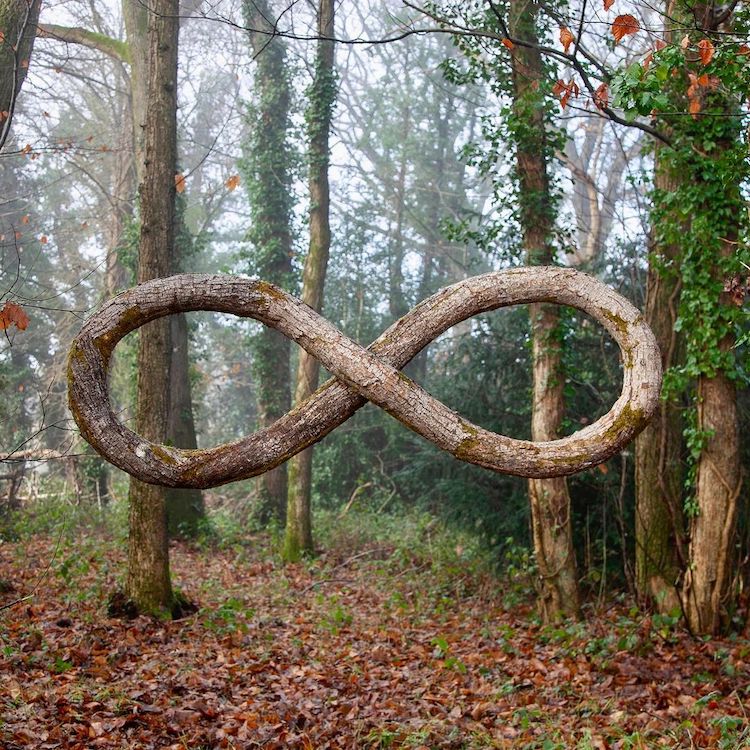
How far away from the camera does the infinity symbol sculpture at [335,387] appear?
3398mm

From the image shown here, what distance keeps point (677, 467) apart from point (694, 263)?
231cm

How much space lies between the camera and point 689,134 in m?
7.92

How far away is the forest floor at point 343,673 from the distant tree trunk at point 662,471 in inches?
21.3

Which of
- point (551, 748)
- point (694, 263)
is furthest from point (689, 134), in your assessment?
point (551, 748)

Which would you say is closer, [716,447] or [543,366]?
[716,447]

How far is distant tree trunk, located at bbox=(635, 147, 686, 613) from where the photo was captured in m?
8.67

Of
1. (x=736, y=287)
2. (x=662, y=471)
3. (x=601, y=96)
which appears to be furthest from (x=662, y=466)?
(x=601, y=96)

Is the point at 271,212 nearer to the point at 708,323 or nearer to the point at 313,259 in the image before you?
the point at 313,259

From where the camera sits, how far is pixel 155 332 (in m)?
8.13

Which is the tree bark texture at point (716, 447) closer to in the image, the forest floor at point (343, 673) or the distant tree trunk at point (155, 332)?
the forest floor at point (343, 673)

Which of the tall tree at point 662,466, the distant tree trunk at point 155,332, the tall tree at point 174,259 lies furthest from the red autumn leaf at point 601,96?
the tall tree at point 174,259

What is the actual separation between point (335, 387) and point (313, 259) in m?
10.1

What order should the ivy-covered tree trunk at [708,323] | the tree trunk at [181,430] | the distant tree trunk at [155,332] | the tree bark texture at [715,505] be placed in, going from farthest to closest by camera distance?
1. the tree trunk at [181,430]
2. the distant tree trunk at [155,332]
3. the tree bark texture at [715,505]
4. the ivy-covered tree trunk at [708,323]

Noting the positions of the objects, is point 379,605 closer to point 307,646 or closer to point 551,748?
point 307,646
